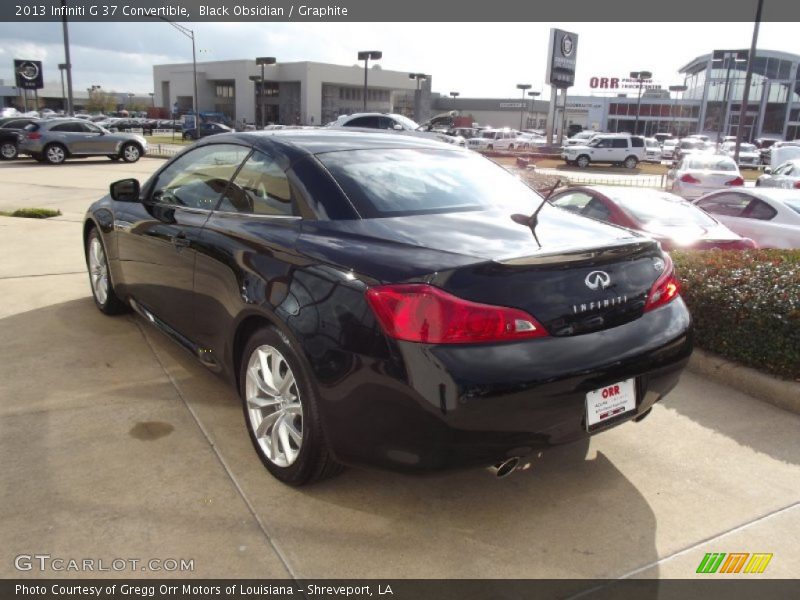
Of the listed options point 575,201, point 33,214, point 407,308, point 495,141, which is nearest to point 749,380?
point 407,308

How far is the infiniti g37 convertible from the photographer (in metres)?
2.45

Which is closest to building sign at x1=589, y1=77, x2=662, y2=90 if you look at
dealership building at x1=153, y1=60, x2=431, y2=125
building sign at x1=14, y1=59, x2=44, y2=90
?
dealership building at x1=153, y1=60, x2=431, y2=125

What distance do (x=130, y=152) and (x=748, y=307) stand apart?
24307 millimetres

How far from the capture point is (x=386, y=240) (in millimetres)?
2787

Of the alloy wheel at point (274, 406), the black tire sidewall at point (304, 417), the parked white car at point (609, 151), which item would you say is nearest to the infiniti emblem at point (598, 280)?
the black tire sidewall at point (304, 417)

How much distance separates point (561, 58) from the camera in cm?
4709

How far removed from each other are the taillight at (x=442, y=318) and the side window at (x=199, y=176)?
5.43ft

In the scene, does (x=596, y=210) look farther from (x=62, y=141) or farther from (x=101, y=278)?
(x=62, y=141)

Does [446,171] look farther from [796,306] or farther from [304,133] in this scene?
[796,306]

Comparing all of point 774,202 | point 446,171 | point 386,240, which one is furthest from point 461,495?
point 774,202

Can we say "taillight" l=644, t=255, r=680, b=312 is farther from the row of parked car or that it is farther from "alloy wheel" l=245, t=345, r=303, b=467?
the row of parked car

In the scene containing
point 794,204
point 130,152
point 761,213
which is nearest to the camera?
point 794,204

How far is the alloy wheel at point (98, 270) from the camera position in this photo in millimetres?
5355

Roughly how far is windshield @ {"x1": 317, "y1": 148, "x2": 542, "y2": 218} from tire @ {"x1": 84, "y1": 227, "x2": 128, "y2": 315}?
2794mm
